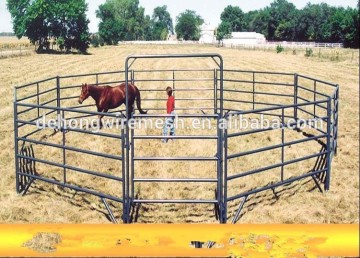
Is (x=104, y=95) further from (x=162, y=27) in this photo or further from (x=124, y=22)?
(x=162, y=27)

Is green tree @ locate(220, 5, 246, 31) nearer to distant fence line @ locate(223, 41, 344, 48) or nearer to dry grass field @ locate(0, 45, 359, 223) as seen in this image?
distant fence line @ locate(223, 41, 344, 48)

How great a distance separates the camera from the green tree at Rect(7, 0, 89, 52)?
55.4ft

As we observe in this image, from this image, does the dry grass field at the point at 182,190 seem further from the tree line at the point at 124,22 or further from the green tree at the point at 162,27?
the green tree at the point at 162,27

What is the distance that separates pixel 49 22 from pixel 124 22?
4.54 meters

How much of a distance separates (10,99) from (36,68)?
28.1 feet

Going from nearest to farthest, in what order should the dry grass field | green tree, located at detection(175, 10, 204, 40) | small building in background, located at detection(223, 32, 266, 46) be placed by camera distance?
the dry grass field, green tree, located at detection(175, 10, 204, 40), small building in background, located at detection(223, 32, 266, 46)

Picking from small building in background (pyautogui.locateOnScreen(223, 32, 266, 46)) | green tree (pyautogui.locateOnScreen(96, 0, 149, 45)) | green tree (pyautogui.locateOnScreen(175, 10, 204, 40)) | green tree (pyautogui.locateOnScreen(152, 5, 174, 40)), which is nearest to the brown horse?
green tree (pyautogui.locateOnScreen(96, 0, 149, 45))

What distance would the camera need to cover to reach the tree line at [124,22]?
35.7 ft

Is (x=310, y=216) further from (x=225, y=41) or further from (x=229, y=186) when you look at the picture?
(x=225, y=41)

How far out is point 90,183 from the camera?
6.51m

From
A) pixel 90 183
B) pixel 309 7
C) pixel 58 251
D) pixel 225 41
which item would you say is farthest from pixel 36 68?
pixel 225 41

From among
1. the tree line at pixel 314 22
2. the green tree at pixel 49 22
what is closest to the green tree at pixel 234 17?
the tree line at pixel 314 22

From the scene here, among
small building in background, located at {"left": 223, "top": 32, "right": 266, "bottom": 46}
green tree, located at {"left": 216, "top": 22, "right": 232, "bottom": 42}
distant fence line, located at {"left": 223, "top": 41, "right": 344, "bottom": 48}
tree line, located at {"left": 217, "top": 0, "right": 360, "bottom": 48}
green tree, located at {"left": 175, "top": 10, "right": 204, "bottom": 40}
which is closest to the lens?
tree line, located at {"left": 217, "top": 0, "right": 360, "bottom": 48}

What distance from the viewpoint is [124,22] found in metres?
18.8
